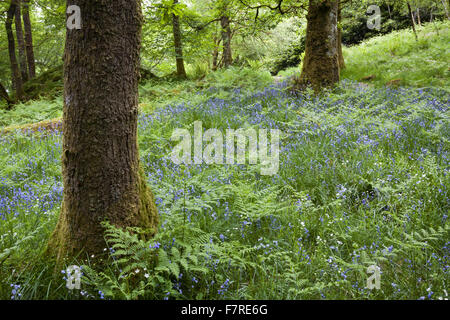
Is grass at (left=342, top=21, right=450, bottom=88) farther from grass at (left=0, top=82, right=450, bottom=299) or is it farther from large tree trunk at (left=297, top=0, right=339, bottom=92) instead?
grass at (left=0, top=82, right=450, bottom=299)

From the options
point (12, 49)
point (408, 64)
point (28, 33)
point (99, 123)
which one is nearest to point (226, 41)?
point (408, 64)

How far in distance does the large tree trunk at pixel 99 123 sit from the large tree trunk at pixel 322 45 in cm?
668

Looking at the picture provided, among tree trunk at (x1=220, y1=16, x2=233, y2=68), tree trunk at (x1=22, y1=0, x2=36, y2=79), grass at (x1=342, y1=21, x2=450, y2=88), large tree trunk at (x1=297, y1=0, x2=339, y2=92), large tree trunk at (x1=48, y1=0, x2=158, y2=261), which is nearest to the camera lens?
large tree trunk at (x1=48, y1=0, x2=158, y2=261)

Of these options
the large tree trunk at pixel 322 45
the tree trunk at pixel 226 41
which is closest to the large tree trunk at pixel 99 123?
the large tree trunk at pixel 322 45

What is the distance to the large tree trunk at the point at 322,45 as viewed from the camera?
7.66 meters

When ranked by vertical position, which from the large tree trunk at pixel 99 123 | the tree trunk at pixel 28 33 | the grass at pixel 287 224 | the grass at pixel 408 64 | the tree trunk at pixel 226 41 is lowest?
the grass at pixel 287 224

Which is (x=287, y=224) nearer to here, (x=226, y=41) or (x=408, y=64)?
(x=408, y=64)

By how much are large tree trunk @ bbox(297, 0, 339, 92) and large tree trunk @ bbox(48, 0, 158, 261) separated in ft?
21.9

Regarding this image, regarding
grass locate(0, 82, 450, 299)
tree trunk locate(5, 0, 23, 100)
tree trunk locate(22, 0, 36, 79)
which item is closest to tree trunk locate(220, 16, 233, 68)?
tree trunk locate(5, 0, 23, 100)

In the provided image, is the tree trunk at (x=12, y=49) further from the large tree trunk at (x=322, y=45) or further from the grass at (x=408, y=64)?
the grass at (x=408, y=64)

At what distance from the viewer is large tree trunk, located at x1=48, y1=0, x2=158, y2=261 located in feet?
6.41

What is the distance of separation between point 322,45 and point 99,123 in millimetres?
7247

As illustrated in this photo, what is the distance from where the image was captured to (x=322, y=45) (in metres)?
7.79
